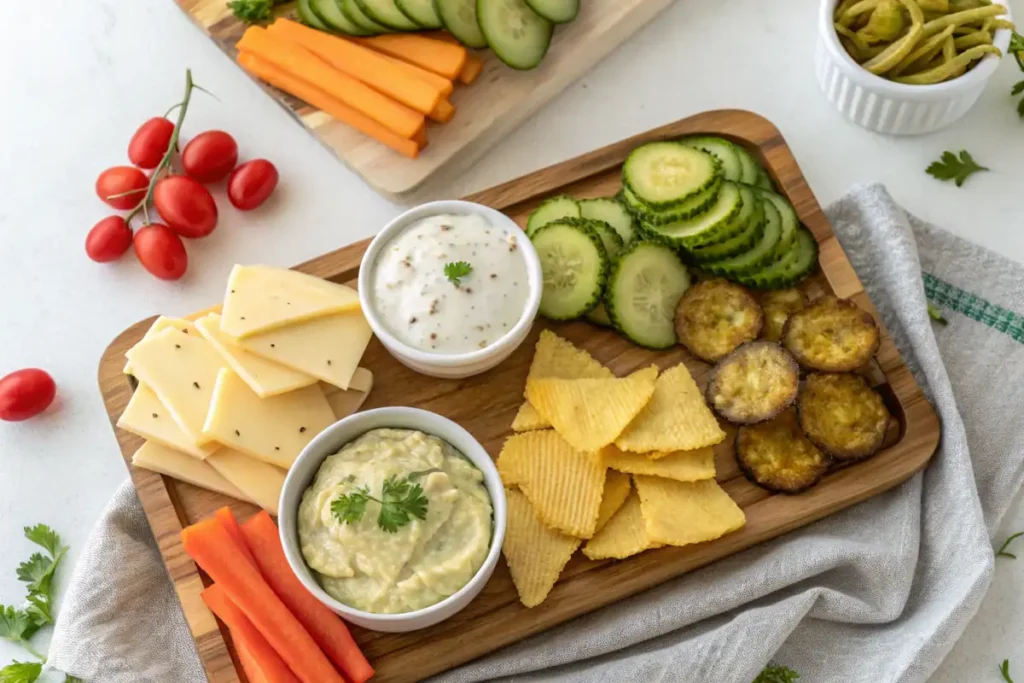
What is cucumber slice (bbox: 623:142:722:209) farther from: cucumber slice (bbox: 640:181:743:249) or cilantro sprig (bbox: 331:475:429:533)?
cilantro sprig (bbox: 331:475:429:533)

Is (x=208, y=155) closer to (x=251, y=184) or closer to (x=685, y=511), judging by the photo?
(x=251, y=184)

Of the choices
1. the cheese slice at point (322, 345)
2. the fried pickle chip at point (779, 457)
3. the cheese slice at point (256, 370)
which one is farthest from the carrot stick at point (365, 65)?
the fried pickle chip at point (779, 457)

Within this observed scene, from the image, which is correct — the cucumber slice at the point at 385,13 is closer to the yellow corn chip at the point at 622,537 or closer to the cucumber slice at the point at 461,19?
the cucumber slice at the point at 461,19

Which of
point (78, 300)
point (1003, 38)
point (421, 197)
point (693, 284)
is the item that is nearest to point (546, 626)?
point (693, 284)

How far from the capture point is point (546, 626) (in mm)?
3471

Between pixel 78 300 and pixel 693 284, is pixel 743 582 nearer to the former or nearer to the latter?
pixel 693 284

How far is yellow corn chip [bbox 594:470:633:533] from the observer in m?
3.51

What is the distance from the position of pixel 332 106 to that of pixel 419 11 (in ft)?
1.54

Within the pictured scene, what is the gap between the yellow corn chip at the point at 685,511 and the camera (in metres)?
3.43

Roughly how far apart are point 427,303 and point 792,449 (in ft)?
4.05

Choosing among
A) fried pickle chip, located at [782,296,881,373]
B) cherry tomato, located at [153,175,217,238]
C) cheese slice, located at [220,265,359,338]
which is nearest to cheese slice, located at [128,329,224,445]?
cheese slice, located at [220,265,359,338]

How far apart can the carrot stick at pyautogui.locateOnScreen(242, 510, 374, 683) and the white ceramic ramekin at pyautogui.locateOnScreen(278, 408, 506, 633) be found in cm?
11

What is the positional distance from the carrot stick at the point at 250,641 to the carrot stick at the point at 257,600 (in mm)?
27

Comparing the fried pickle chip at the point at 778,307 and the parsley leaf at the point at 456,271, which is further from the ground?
the parsley leaf at the point at 456,271
